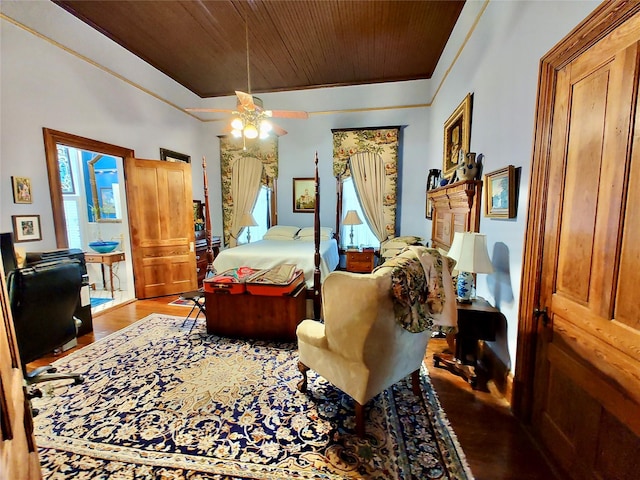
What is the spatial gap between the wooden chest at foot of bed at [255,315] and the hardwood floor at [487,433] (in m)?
1.41

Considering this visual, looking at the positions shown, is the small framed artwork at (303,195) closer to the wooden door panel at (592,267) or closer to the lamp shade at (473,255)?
the lamp shade at (473,255)

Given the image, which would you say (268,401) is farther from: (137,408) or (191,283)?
(191,283)

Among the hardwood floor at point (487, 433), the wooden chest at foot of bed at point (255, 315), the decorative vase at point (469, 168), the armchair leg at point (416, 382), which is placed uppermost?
the decorative vase at point (469, 168)

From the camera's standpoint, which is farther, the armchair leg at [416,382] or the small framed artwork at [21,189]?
the small framed artwork at [21,189]

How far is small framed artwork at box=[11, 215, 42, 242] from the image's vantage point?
2.86 meters

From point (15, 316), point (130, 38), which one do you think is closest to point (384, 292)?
point (15, 316)

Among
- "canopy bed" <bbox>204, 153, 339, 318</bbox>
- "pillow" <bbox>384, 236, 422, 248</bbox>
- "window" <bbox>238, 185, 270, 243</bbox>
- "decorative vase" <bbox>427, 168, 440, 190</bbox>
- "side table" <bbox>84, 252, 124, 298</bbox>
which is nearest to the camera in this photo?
"canopy bed" <bbox>204, 153, 339, 318</bbox>

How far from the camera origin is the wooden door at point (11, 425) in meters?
0.63

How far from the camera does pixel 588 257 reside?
1.31 metres

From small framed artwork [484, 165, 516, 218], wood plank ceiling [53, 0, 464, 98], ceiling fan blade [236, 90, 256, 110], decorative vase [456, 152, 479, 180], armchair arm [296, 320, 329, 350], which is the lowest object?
armchair arm [296, 320, 329, 350]

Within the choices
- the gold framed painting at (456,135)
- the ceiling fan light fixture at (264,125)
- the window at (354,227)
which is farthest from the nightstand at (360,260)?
the ceiling fan light fixture at (264,125)

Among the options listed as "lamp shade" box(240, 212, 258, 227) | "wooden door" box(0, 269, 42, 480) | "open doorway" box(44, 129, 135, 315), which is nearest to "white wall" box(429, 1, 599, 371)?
"wooden door" box(0, 269, 42, 480)

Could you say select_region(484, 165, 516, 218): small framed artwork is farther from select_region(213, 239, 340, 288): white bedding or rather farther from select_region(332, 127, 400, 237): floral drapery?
select_region(332, 127, 400, 237): floral drapery

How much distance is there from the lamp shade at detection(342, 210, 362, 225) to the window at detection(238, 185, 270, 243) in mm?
1796
